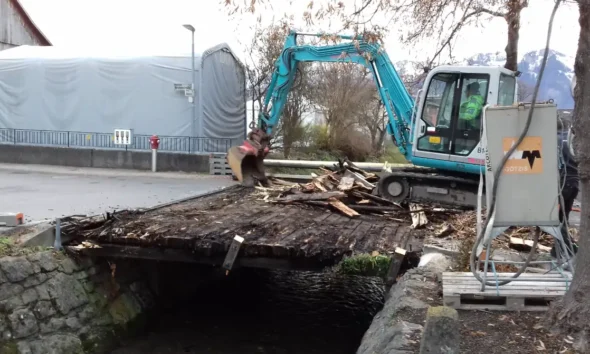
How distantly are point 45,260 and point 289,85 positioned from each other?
7748mm

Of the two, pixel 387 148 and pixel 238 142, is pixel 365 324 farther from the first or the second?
pixel 387 148

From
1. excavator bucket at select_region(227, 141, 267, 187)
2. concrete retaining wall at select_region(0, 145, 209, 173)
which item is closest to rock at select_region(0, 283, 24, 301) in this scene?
excavator bucket at select_region(227, 141, 267, 187)

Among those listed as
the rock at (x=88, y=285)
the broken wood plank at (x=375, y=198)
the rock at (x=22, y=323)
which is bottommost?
the rock at (x=22, y=323)

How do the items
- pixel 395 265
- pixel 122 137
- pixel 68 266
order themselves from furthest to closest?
pixel 122 137 → pixel 68 266 → pixel 395 265

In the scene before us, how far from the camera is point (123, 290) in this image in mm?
8930

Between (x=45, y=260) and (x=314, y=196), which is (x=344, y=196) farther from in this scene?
(x=45, y=260)

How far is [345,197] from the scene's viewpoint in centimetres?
1069

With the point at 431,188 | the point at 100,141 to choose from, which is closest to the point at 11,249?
the point at 431,188

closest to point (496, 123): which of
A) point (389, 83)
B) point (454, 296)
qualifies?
point (454, 296)

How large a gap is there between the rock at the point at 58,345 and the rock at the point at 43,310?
0.28m

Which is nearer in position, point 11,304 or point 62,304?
point 11,304

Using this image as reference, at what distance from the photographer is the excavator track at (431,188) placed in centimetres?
1059

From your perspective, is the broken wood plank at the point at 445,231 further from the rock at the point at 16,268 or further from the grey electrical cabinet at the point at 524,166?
the rock at the point at 16,268

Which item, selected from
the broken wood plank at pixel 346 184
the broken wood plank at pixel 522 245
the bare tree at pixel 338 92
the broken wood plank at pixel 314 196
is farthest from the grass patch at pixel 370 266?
the bare tree at pixel 338 92
